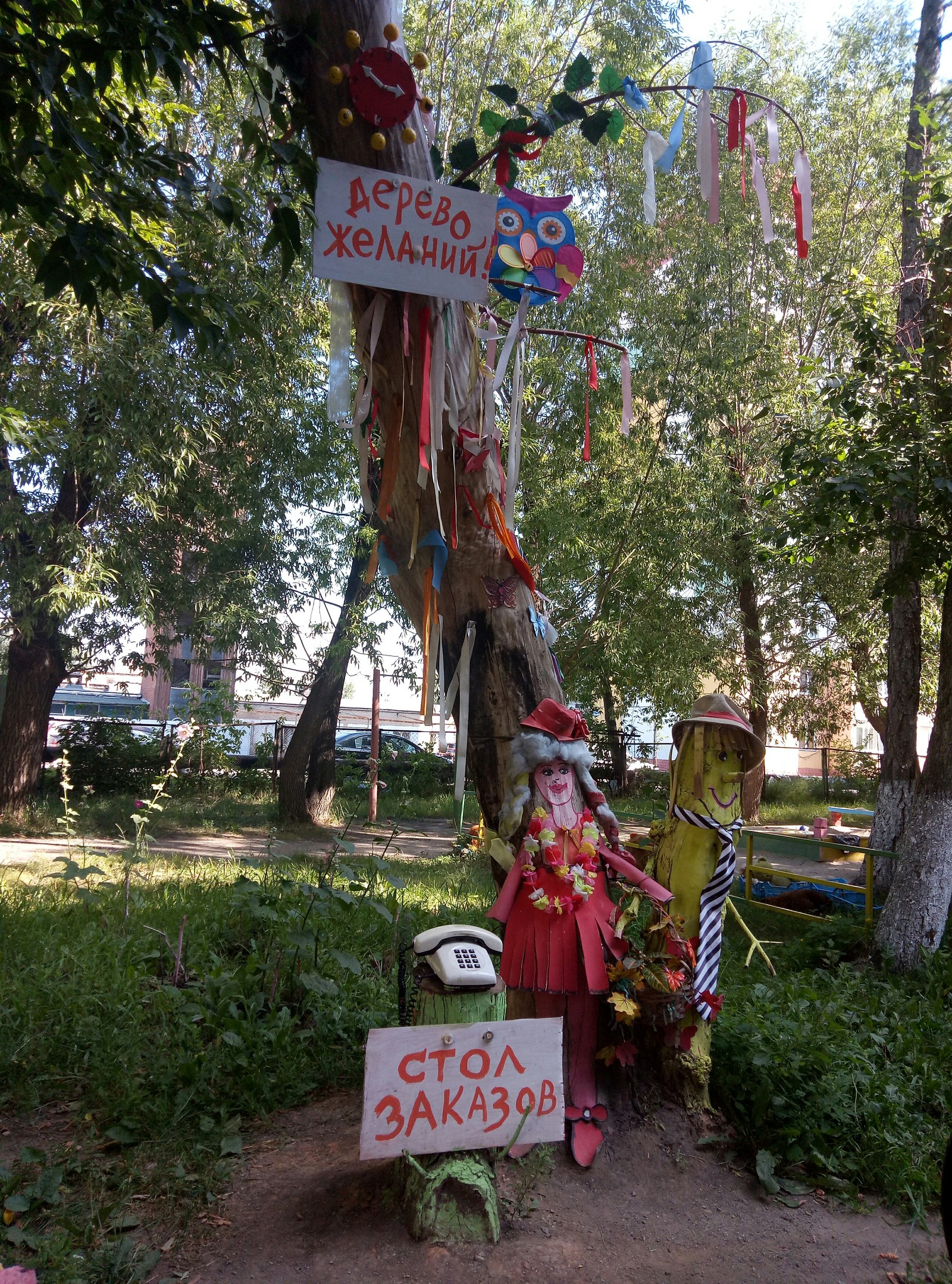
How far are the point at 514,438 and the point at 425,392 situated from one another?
21.8 inches

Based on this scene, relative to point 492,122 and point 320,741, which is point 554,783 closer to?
point 492,122

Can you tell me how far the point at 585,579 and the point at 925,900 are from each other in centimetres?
408

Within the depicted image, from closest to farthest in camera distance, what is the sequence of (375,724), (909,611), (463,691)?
(463,691) < (909,611) < (375,724)

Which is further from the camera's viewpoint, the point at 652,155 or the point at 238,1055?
the point at 238,1055

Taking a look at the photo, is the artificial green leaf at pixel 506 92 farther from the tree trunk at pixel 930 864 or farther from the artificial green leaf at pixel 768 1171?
the tree trunk at pixel 930 864

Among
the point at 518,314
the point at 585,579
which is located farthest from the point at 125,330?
the point at 518,314

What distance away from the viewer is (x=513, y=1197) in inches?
107

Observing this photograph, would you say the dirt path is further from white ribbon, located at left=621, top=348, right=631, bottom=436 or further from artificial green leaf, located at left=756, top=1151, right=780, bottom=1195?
white ribbon, located at left=621, top=348, right=631, bottom=436

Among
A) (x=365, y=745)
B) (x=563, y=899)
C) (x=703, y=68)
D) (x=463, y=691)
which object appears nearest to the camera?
(x=703, y=68)

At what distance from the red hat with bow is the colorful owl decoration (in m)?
1.43

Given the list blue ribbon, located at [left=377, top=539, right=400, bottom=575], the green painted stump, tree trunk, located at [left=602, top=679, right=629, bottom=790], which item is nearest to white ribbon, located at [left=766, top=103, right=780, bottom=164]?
blue ribbon, located at [left=377, top=539, right=400, bottom=575]

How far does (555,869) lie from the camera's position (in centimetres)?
303

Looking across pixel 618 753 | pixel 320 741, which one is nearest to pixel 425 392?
pixel 320 741

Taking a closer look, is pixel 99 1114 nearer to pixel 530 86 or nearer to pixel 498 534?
pixel 498 534
